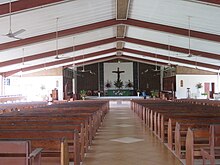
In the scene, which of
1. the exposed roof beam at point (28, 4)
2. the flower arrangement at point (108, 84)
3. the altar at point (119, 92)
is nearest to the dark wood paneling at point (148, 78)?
the altar at point (119, 92)

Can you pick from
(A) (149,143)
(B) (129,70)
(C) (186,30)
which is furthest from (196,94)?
(A) (149,143)

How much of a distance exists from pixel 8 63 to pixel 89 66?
1420 cm

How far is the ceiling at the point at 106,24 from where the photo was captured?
9.45 metres

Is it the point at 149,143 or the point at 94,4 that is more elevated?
the point at 94,4

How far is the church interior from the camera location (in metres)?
4.26

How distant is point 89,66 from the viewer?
31.5 m

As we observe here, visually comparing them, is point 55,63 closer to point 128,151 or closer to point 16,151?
point 128,151

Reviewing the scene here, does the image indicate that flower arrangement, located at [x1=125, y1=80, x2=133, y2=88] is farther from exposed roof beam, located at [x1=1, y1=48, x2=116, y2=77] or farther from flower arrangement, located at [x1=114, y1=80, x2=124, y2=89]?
exposed roof beam, located at [x1=1, y1=48, x2=116, y2=77]

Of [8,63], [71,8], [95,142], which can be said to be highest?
[71,8]

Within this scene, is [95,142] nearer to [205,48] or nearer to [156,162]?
[156,162]

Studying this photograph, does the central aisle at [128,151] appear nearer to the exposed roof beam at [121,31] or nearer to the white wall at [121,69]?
the exposed roof beam at [121,31]

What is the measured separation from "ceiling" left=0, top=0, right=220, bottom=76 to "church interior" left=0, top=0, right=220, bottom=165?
0.13 ft

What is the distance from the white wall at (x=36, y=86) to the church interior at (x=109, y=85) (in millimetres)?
82

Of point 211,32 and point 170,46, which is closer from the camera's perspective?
point 211,32
